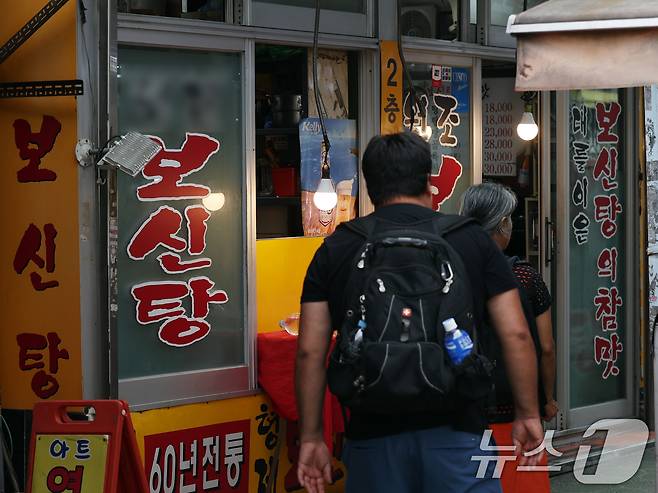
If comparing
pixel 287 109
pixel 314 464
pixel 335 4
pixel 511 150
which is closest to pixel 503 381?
pixel 314 464

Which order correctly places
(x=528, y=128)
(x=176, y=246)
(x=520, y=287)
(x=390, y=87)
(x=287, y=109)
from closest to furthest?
(x=520, y=287), (x=176, y=246), (x=287, y=109), (x=390, y=87), (x=528, y=128)

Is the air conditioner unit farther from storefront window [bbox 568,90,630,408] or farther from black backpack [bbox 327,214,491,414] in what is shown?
black backpack [bbox 327,214,491,414]

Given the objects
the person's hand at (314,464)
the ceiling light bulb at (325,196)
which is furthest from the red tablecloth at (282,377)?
the person's hand at (314,464)

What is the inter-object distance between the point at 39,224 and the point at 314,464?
2.49 m

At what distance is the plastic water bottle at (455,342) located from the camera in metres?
3.65

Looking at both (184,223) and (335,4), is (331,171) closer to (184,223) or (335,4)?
(335,4)

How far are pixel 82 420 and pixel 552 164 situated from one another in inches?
179

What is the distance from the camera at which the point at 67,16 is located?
565cm

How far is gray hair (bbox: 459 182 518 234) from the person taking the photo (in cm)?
520

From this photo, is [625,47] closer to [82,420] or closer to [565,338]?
[82,420]

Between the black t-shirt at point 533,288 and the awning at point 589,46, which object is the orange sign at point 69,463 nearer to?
the black t-shirt at point 533,288

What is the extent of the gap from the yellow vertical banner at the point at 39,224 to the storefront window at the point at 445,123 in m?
2.77

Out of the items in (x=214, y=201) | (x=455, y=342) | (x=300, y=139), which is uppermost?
(x=300, y=139)

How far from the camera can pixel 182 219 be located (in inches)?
249
